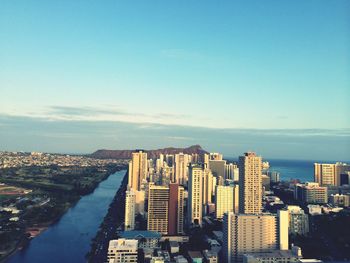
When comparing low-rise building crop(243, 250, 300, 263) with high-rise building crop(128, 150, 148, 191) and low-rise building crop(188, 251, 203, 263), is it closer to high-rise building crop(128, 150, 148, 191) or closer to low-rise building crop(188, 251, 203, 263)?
low-rise building crop(188, 251, 203, 263)

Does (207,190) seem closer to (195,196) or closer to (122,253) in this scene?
(195,196)

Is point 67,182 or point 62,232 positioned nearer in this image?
point 62,232

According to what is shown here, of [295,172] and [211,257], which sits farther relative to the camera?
[295,172]

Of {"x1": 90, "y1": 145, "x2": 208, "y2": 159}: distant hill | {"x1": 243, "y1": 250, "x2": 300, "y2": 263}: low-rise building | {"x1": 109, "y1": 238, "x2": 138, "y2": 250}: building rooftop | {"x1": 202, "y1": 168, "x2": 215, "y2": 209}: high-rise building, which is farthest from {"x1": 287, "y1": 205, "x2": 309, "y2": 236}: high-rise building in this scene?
{"x1": 90, "y1": 145, "x2": 208, "y2": 159}: distant hill

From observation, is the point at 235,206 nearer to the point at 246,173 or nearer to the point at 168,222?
the point at 246,173

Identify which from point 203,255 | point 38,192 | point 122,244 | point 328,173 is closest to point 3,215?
point 38,192

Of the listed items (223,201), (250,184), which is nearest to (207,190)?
(223,201)
